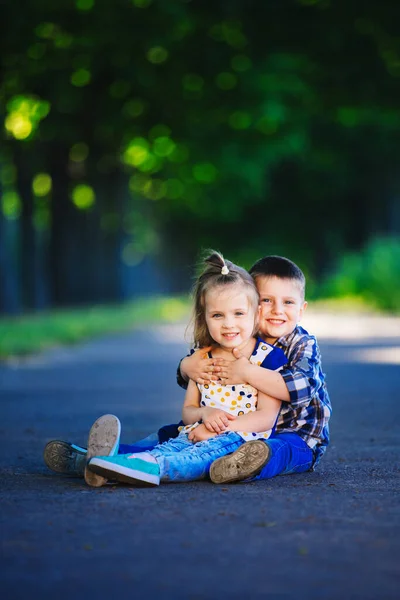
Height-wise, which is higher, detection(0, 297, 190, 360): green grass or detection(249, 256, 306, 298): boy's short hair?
detection(0, 297, 190, 360): green grass

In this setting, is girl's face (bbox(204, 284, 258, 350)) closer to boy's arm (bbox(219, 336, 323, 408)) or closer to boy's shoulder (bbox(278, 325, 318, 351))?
boy's arm (bbox(219, 336, 323, 408))

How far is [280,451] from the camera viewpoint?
575 cm

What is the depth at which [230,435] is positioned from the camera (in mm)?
5785

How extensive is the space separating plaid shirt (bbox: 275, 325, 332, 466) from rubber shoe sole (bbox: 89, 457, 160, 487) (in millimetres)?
882

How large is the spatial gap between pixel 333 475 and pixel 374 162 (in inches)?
1495

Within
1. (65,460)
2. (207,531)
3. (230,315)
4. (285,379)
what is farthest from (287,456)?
(207,531)

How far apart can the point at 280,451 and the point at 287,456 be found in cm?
8

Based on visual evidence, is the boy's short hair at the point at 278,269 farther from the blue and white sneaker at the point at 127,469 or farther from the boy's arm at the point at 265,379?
the blue and white sneaker at the point at 127,469

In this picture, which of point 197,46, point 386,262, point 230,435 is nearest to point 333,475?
point 230,435

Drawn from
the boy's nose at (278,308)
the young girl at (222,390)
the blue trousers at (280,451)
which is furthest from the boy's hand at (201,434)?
the boy's nose at (278,308)

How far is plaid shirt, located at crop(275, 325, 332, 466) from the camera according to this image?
19.5 feet

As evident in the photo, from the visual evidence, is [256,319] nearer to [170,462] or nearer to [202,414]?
[202,414]

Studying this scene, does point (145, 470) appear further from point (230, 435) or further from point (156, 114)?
point (156, 114)

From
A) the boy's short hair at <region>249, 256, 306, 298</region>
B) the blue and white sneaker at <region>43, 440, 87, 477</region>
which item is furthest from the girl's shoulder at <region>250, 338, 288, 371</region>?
the blue and white sneaker at <region>43, 440, 87, 477</region>
